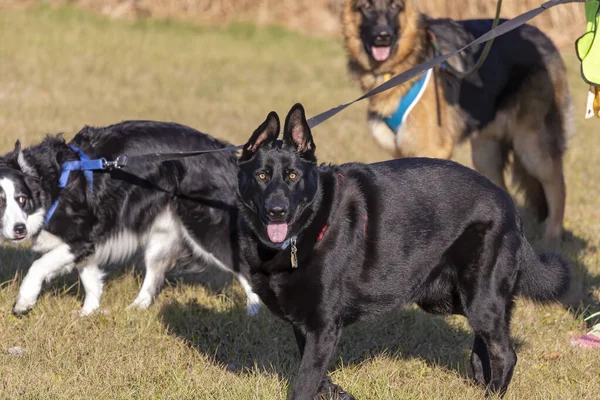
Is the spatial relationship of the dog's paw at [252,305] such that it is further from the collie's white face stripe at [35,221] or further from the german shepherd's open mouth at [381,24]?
the german shepherd's open mouth at [381,24]

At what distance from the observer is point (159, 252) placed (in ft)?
19.0

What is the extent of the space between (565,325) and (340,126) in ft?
24.9

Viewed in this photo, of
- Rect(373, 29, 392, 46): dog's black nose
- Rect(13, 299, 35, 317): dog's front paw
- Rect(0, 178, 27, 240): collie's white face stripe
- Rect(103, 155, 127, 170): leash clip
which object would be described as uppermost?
Rect(373, 29, 392, 46): dog's black nose

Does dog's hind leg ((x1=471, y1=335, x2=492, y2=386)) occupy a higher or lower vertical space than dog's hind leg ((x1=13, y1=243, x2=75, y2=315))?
lower

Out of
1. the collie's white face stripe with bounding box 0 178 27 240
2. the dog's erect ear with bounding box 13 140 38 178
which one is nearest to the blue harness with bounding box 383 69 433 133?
the dog's erect ear with bounding box 13 140 38 178

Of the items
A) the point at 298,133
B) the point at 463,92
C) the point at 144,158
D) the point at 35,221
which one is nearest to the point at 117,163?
the point at 144,158

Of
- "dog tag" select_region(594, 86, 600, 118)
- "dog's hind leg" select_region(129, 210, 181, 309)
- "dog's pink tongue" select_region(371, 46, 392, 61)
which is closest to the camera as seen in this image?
"dog tag" select_region(594, 86, 600, 118)

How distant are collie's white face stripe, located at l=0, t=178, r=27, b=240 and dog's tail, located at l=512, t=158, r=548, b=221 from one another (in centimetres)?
458

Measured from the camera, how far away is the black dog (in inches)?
147

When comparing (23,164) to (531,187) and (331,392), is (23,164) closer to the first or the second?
(331,392)

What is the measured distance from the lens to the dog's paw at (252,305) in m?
5.38

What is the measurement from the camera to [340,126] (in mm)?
12680

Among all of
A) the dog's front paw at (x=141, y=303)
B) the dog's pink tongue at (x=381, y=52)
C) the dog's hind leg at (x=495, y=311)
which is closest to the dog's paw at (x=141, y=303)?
the dog's front paw at (x=141, y=303)

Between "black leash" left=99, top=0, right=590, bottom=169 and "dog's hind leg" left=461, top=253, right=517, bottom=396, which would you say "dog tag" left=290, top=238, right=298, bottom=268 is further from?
"dog's hind leg" left=461, top=253, right=517, bottom=396
